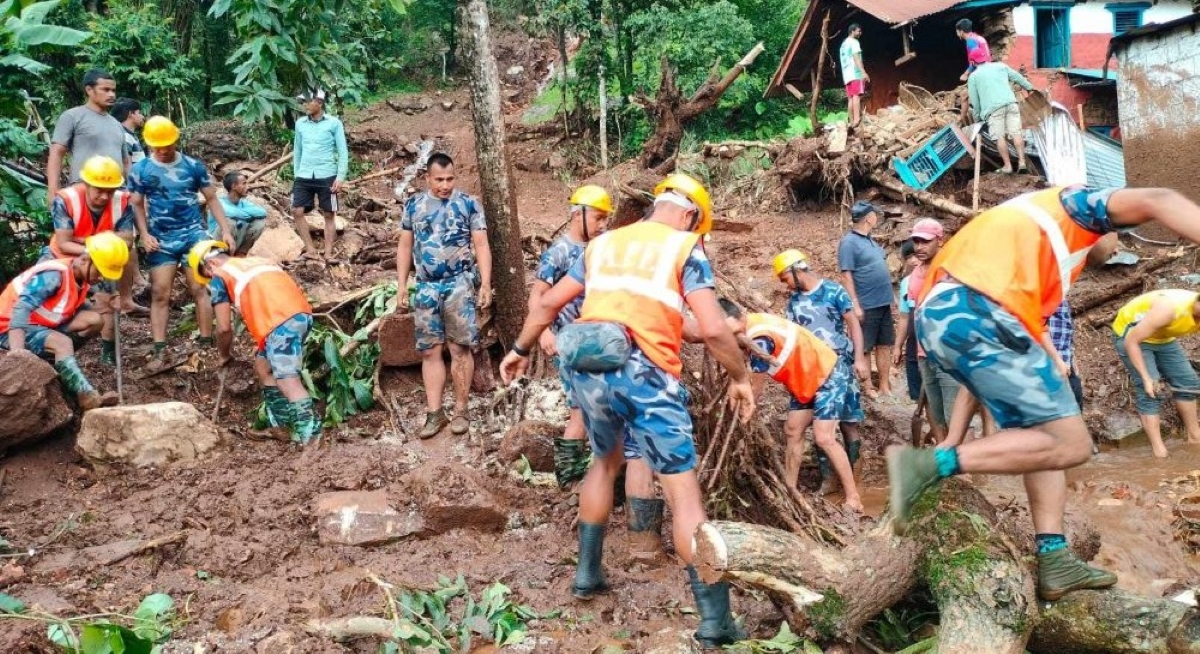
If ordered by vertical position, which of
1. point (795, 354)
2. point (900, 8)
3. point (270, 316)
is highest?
point (900, 8)

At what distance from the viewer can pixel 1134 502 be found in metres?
5.82

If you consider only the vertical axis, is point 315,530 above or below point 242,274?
below

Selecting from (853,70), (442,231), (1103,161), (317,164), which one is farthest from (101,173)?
(1103,161)

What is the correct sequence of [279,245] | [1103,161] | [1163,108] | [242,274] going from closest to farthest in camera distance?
[242,274]
[279,245]
[1163,108]
[1103,161]

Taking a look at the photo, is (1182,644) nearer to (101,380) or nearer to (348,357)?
(348,357)

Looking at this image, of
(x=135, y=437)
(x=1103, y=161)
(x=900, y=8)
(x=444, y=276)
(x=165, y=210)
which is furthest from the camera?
(x=900, y=8)

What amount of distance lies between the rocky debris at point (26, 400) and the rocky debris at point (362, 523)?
2.14m

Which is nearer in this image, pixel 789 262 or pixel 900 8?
pixel 789 262

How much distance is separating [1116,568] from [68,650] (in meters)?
5.13

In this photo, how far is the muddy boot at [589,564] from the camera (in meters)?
3.98

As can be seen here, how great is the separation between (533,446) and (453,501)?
0.85m

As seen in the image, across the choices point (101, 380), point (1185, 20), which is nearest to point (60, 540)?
point (101, 380)

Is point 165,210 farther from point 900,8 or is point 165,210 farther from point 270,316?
point 900,8

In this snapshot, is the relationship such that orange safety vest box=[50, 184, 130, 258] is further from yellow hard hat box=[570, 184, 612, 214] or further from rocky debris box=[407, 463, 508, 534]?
yellow hard hat box=[570, 184, 612, 214]
